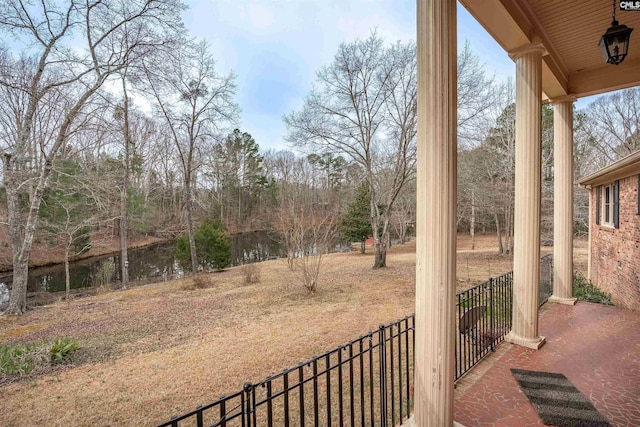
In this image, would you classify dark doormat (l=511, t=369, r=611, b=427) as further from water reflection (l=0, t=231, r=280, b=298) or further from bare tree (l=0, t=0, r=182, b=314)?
water reflection (l=0, t=231, r=280, b=298)

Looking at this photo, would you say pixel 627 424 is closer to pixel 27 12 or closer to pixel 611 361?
pixel 611 361

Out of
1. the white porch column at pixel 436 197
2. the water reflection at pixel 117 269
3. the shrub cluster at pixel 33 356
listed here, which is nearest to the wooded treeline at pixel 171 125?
the water reflection at pixel 117 269

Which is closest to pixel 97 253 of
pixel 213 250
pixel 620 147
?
pixel 213 250

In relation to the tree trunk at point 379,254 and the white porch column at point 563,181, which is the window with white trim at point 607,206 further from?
the tree trunk at point 379,254

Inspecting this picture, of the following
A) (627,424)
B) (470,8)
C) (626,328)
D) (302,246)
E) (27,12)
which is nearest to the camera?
(627,424)

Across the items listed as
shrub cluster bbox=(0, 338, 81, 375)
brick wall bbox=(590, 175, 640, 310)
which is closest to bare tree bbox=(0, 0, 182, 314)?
shrub cluster bbox=(0, 338, 81, 375)

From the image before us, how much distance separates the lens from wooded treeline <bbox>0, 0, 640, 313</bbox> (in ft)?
29.8

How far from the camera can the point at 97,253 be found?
67.8ft

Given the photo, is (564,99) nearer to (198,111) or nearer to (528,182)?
(528,182)

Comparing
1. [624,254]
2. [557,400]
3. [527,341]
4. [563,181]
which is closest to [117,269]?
[527,341]

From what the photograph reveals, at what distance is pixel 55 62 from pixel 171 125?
6.57m

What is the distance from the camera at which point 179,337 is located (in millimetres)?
6504

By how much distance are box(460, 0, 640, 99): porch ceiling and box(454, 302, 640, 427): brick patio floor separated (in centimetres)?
379

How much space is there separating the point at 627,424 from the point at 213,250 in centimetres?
1532
